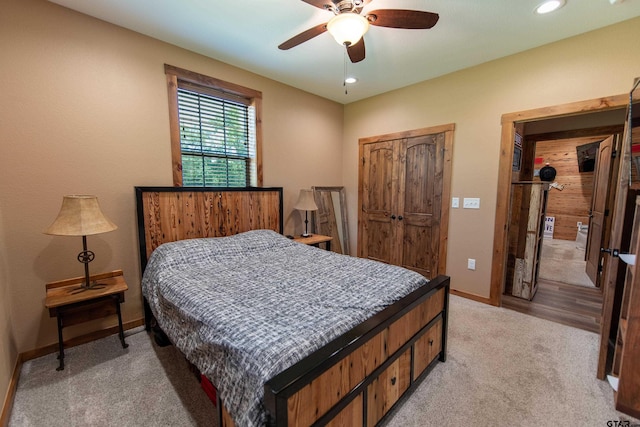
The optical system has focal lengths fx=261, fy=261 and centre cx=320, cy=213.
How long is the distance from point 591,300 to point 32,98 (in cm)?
587

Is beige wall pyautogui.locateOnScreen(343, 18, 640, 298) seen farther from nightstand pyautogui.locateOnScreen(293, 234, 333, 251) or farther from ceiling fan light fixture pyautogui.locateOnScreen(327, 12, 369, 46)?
ceiling fan light fixture pyautogui.locateOnScreen(327, 12, 369, 46)

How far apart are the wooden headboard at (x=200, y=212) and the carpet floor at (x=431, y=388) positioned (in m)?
0.89

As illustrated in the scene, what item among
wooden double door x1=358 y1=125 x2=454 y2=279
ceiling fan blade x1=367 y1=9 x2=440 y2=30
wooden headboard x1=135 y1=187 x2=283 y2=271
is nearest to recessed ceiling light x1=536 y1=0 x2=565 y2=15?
ceiling fan blade x1=367 y1=9 x2=440 y2=30

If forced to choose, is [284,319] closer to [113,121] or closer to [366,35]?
[113,121]

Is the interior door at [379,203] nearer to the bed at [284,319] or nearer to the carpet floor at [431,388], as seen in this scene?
the bed at [284,319]

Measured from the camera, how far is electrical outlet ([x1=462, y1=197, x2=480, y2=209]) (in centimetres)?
307

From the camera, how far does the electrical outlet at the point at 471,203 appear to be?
3075 mm

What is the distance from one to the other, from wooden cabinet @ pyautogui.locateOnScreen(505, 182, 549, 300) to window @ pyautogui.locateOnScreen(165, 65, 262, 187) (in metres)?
3.24

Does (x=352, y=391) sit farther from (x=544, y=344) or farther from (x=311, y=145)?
(x=311, y=145)

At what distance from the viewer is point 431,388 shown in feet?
5.76

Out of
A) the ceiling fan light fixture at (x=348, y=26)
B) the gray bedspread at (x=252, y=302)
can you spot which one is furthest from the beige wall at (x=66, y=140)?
the ceiling fan light fixture at (x=348, y=26)

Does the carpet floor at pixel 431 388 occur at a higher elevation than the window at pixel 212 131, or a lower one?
lower

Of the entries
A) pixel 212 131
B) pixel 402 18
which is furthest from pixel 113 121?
pixel 402 18

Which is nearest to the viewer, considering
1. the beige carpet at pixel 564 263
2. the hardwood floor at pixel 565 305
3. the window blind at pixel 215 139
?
the hardwood floor at pixel 565 305
